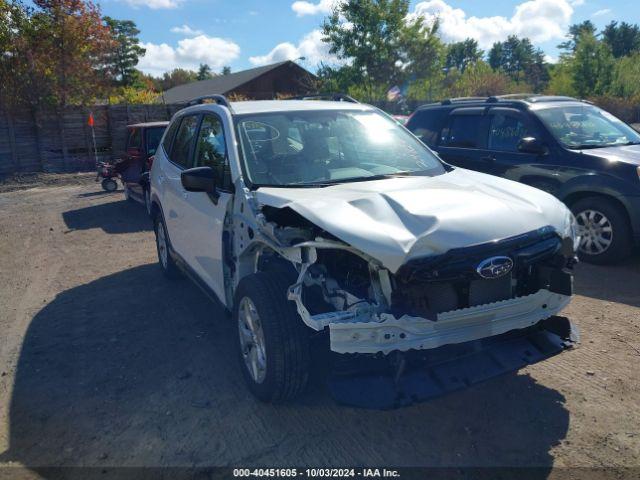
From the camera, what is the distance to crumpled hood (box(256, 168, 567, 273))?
272 centimetres

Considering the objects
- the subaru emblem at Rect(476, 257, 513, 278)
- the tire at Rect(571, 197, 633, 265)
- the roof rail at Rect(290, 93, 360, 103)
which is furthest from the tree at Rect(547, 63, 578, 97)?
the subaru emblem at Rect(476, 257, 513, 278)

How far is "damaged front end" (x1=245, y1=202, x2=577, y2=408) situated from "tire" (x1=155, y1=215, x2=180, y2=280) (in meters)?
2.99

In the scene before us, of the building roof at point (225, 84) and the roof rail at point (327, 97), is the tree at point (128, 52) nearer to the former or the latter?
the building roof at point (225, 84)

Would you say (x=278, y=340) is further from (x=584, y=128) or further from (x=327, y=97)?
(x=584, y=128)

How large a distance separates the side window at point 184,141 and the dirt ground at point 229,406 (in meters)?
1.50

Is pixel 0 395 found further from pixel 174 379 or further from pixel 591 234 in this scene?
pixel 591 234

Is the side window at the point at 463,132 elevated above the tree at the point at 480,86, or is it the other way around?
the tree at the point at 480,86

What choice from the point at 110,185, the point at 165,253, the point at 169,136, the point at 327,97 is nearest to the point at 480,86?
the point at 110,185

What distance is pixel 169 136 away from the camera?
19.2 ft

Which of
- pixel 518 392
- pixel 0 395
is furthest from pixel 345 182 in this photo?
pixel 0 395

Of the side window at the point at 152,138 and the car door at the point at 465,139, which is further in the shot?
the side window at the point at 152,138

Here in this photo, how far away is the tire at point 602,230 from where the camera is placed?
19.7 feet

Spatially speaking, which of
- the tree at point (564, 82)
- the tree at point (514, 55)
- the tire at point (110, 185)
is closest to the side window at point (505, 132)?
the tire at point (110, 185)

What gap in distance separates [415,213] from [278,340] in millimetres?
1086
